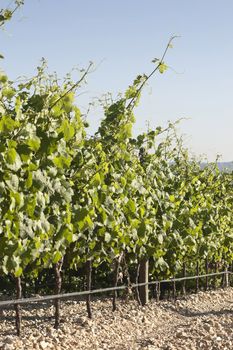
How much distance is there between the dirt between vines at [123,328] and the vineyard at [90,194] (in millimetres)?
490

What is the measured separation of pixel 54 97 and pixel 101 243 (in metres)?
3.15

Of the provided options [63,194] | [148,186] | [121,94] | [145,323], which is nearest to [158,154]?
[148,186]

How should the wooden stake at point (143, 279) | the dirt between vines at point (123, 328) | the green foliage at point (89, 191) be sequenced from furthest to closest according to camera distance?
1. the wooden stake at point (143, 279)
2. the dirt between vines at point (123, 328)
3. the green foliage at point (89, 191)

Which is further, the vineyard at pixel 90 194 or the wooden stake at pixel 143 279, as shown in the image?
the wooden stake at pixel 143 279

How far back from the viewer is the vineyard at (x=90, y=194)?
654cm

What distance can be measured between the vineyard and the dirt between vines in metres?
0.49

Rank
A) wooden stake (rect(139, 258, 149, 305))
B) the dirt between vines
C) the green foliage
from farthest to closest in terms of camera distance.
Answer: wooden stake (rect(139, 258, 149, 305)), the dirt between vines, the green foliage

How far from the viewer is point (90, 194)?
8.34 metres

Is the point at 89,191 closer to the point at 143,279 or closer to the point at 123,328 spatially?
the point at 123,328

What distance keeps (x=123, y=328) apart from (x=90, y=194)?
7.78 feet

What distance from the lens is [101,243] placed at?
9578mm

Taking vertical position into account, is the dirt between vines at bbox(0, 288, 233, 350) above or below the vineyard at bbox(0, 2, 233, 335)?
below

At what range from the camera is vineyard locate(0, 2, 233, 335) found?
Answer: 6543mm

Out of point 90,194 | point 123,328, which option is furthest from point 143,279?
point 90,194
